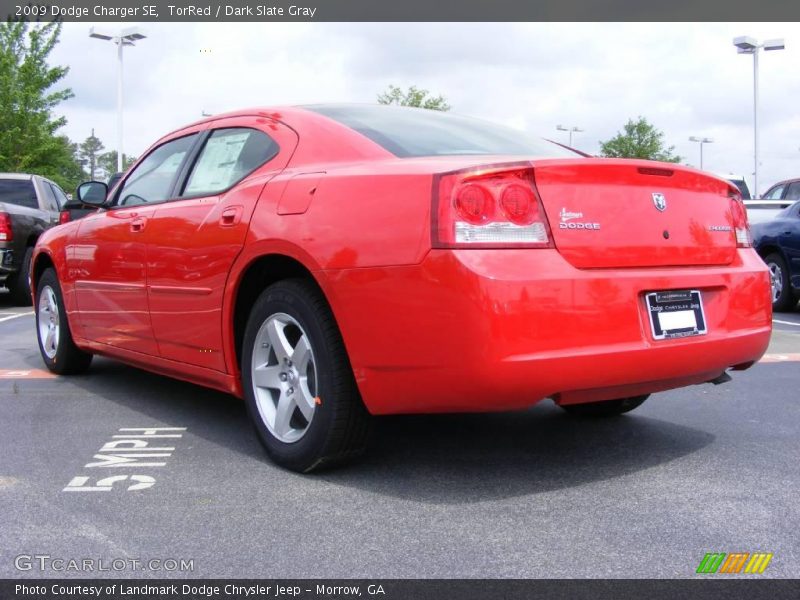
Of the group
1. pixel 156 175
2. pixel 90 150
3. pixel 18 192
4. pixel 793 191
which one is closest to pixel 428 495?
pixel 156 175

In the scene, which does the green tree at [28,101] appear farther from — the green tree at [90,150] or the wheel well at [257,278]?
the green tree at [90,150]

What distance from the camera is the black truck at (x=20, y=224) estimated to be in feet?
34.2

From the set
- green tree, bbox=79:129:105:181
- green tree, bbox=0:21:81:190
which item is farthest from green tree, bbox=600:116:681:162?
green tree, bbox=79:129:105:181

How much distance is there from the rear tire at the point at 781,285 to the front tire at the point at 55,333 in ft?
25.0

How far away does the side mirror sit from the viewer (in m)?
5.07

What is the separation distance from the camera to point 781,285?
10.0 meters

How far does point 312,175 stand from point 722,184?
65.9 inches

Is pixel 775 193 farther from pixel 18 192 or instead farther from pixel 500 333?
pixel 500 333

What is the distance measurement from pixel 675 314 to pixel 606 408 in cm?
124

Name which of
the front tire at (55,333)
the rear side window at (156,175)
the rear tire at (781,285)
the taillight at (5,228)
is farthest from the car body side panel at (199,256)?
the rear tire at (781,285)

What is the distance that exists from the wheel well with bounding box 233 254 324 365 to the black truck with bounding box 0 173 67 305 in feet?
23.3

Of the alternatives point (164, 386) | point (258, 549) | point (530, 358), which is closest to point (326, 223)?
point (530, 358)

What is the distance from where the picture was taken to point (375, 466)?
3453 mm

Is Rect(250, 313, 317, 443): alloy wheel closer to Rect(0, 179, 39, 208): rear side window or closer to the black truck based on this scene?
the black truck
